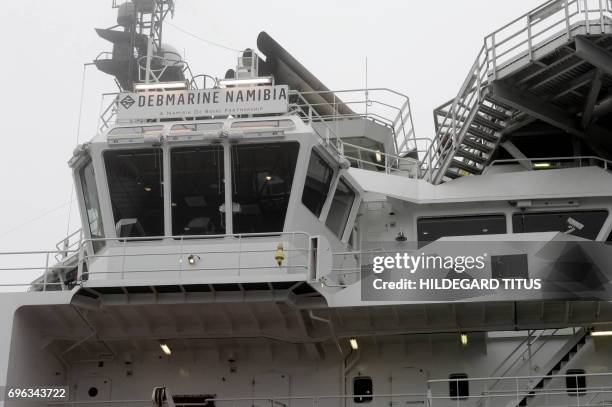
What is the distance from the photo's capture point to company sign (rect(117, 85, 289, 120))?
71.2ft

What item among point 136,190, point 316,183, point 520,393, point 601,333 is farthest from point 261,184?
point 601,333

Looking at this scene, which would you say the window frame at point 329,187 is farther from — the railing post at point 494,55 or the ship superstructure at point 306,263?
the railing post at point 494,55

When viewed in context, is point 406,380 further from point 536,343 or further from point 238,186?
point 238,186

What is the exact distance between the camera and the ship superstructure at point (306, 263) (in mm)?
18938

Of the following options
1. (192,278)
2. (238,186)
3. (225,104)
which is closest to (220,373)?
(192,278)

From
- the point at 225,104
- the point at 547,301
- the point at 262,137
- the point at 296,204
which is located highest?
the point at 225,104

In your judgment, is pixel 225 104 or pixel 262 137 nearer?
pixel 262 137

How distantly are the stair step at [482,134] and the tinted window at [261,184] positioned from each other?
5.35 meters

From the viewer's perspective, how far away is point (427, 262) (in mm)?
19000

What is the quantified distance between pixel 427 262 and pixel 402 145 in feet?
31.4

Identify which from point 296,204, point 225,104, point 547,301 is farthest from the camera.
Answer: point 225,104

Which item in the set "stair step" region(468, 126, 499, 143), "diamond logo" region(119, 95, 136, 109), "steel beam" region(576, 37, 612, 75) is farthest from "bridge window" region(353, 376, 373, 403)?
"steel beam" region(576, 37, 612, 75)

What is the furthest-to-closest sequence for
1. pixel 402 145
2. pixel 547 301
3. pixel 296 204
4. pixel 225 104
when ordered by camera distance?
pixel 402 145 < pixel 225 104 < pixel 296 204 < pixel 547 301

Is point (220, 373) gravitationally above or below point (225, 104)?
below
